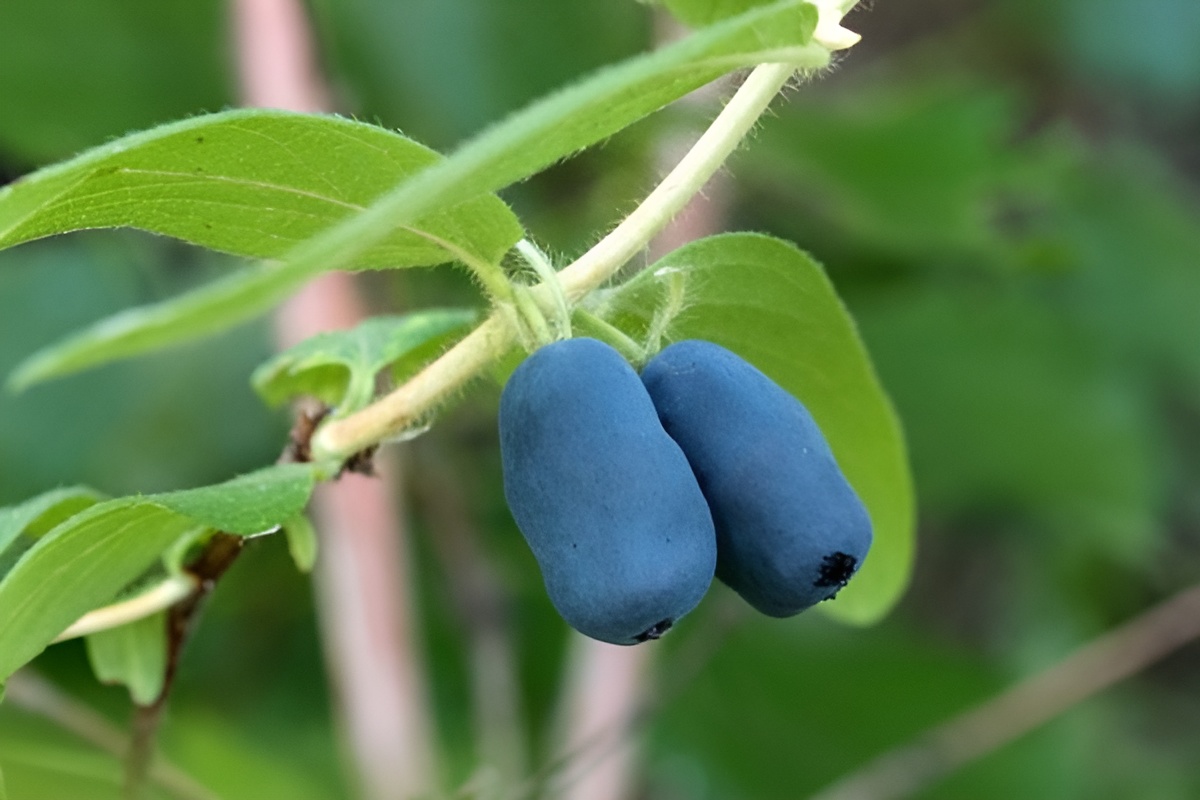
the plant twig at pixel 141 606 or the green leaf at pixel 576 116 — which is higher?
the plant twig at pixel 141 606

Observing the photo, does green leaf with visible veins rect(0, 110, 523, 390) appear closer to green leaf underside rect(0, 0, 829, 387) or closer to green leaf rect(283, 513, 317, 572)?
green leaf underside rect(0, 0, 829, 387)

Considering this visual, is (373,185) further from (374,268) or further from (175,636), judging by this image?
(175,636)

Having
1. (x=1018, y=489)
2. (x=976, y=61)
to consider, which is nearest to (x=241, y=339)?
(x=1018, y=489)

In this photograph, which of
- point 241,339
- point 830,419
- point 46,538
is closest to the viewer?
point 46,538

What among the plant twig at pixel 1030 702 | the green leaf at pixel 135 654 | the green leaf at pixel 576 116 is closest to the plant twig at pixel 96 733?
the green leaf at pixel 135 654

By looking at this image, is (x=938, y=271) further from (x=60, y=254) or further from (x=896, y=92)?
(x=60, y=254)

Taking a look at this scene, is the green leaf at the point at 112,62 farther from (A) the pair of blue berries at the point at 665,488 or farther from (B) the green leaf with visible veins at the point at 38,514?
(A) the pair of blue berries at the point at 665,488
